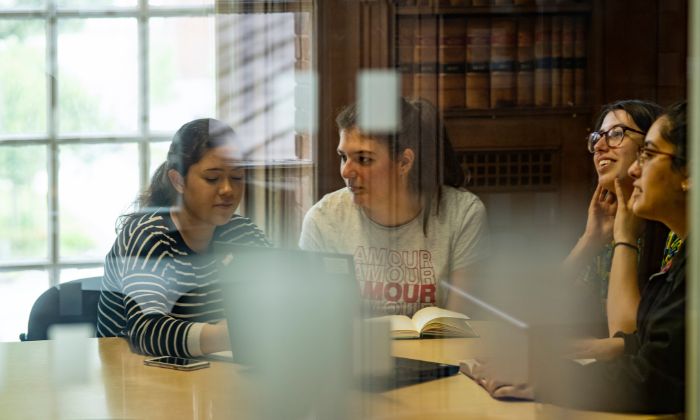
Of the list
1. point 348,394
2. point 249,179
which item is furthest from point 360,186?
point 348,394

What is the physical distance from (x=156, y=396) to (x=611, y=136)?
2.28 feet

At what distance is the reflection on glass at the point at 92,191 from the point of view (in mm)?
998

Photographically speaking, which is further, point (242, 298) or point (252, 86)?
point (242, 298)

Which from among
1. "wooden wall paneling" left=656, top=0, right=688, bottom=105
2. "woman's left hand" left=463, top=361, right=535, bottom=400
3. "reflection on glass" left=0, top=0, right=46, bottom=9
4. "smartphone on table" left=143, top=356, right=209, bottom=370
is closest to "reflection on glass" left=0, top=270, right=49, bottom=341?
"smartphone on table" left=143, top=356, right=209, bottom=370

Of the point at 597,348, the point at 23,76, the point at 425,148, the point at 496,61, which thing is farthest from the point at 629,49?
the point at 23,76

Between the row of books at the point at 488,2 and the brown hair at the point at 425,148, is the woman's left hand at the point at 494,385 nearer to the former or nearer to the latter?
the brown hair at the point at 425,148

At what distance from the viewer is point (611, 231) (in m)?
1.02

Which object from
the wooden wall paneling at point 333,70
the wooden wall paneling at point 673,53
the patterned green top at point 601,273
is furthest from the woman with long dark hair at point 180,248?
the wooden wall paneling at point 673,53

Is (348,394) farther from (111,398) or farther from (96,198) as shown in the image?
(96,198)

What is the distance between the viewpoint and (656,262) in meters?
1.01

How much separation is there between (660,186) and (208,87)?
592mm

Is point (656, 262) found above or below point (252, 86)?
below

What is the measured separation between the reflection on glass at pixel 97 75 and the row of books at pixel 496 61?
350 mm

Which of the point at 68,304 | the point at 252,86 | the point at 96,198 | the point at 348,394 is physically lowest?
the point at 348,394
